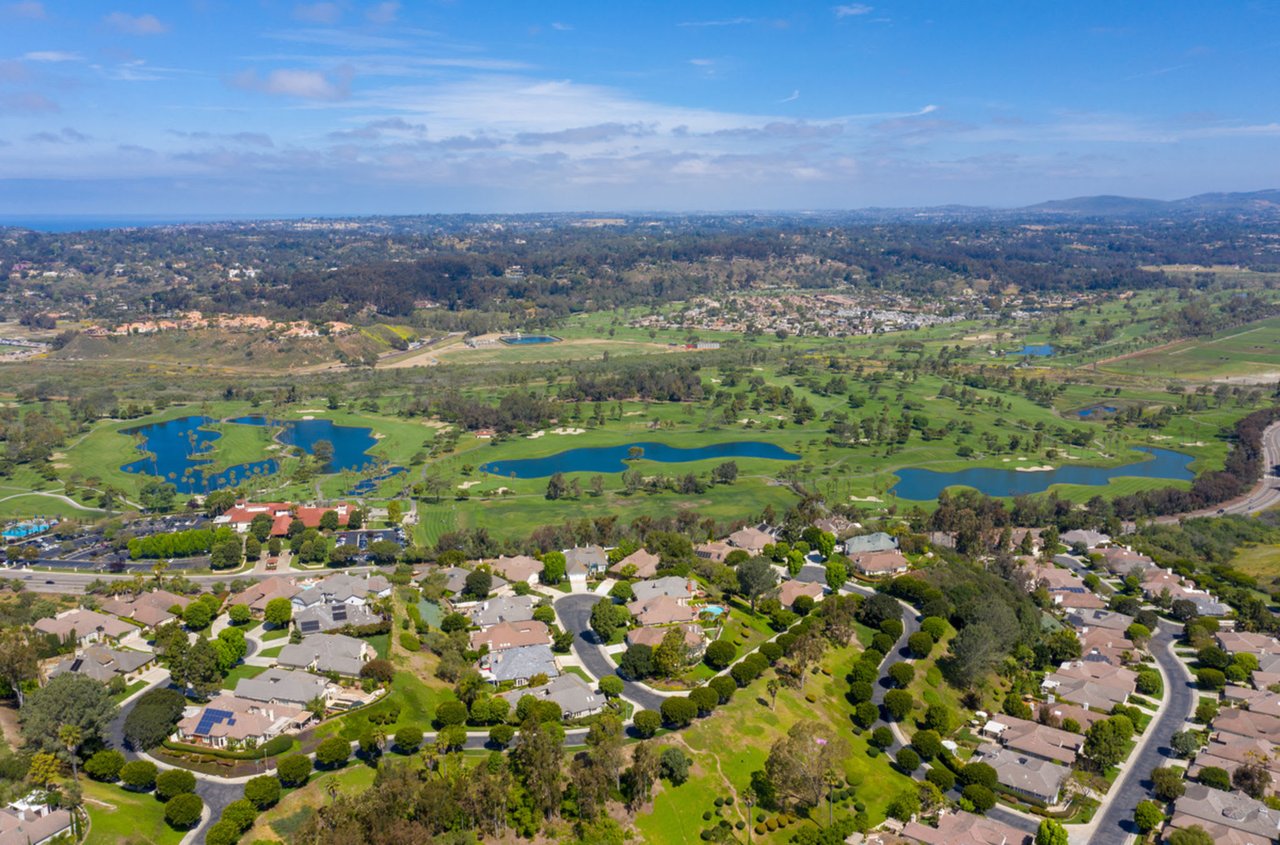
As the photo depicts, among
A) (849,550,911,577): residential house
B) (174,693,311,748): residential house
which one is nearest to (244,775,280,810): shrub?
(174,693,311,748): residential house

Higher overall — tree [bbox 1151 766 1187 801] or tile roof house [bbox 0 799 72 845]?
tile roof house [bbox 0 799 72 845]

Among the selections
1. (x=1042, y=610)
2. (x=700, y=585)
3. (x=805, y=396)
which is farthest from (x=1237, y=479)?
(x=700, y=585)

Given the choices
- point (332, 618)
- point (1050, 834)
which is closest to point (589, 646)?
point (332, 618)

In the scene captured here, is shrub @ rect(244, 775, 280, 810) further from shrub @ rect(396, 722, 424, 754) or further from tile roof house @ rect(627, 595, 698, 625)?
tile roof house @ rect(627, 595, 698, 625)

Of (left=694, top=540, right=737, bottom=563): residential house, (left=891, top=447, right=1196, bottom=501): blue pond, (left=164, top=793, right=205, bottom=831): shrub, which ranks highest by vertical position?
(left=164, top=793, right=205, bottom=831): shrub

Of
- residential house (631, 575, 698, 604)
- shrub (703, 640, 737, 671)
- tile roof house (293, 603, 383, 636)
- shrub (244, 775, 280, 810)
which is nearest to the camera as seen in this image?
shrub (244, 775, 280, 810)

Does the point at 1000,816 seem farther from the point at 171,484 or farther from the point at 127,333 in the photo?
the point at 127,333

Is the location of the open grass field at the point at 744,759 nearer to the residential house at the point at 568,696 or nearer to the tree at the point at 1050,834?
the residential house at the point at 568,696

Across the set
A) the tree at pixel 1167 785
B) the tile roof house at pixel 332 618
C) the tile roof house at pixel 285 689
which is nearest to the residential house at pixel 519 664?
the tile roof house at pixel 332 618
